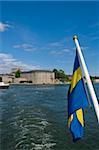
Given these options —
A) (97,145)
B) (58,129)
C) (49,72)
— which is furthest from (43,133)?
(49,72)

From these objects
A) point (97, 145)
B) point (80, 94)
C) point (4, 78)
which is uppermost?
point (4, 78)

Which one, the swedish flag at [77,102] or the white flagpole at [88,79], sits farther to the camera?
the swedish flag at [77,102]

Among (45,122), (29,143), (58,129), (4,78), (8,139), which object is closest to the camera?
(29,143)

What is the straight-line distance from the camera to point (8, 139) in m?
14.0

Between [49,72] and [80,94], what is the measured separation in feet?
529

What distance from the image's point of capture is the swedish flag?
451cm

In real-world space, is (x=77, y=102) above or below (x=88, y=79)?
below

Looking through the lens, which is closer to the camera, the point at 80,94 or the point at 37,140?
the point at 80,94

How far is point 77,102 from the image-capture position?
4516 mm

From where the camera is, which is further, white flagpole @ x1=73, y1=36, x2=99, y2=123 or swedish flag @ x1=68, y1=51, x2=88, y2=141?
swedish flag @ x1=68, y1=51, x2=88, y2=141

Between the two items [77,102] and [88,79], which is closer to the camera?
[88,79]

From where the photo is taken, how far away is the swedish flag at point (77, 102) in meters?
4.51

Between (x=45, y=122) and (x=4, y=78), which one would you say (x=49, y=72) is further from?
(x=45, y=122)

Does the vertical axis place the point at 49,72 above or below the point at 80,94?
above
